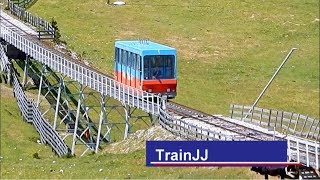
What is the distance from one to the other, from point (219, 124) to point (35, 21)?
53.6 metres

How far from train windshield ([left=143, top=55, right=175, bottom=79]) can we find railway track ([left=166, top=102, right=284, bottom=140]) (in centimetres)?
190

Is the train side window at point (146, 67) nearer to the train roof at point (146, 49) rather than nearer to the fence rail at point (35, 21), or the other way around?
the train roof at point (146, 49)

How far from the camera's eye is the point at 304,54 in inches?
3575

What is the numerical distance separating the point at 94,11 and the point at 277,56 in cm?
2803

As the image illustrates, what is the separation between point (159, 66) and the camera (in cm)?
5438

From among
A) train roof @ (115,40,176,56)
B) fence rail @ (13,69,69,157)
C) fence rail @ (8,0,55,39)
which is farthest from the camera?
fence rail @ (8,0,55,39)

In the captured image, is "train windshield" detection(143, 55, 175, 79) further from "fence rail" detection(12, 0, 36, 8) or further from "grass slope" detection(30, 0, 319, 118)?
"fence rail" detection(12, 0, 36, 8)

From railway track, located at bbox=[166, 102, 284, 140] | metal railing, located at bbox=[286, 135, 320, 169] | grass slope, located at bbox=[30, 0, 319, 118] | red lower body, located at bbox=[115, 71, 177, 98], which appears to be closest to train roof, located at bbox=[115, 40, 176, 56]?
red lower body, located at bbox=[115, 71, 177, 98]

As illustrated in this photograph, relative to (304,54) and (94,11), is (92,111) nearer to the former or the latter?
(304,54)

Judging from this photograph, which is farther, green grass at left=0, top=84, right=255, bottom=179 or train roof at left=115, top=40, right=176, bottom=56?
train roof at left=115, top=40, right=176, bottom=56

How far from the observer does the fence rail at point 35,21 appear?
291 feet

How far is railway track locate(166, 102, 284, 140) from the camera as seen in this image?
4012cm

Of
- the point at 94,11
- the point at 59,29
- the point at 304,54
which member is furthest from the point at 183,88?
the point at 94,11

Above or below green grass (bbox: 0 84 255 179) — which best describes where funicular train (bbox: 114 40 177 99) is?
above
